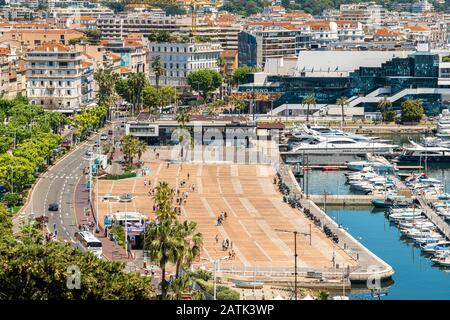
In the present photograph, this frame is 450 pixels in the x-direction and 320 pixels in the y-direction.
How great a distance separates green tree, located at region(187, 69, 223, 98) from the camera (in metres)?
146

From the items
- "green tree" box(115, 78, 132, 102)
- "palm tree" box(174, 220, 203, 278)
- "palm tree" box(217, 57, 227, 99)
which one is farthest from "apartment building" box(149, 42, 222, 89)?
"palm tree" box(174, 220, 203, 278)

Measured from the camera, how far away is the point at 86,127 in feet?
367

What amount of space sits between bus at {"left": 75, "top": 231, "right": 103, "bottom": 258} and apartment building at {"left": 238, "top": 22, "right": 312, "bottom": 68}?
344 feet

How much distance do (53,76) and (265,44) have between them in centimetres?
4669

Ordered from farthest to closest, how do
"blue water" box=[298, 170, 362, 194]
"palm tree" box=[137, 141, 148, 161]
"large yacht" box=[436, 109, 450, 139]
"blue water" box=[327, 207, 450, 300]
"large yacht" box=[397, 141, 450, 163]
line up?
1. "large yacht" box=[436, 109, 450, 139]
2. "large yacht" box=[397, 141, 450, 163]
3. "palm tree" box=[137, 141, 148, 161]
4. "blue water" box=[298, 170, 362, 194]
5. "blue water" box=[327, 207, 450, 300]

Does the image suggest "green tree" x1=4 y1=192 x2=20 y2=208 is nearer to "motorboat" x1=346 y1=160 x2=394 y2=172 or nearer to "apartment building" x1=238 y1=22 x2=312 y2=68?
"motorboat" x1=346 y1=160 x2=394 y2=172

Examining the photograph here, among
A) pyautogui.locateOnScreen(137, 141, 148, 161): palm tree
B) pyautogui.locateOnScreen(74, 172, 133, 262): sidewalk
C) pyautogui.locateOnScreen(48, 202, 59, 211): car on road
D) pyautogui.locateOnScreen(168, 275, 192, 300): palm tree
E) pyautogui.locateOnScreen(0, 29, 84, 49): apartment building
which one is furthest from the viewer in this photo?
pyautogui.locateOnScreen(0, 29, 84, 49): apartment building

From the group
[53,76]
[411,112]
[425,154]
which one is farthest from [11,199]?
[411,112]

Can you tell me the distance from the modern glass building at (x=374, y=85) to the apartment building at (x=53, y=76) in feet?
78.3

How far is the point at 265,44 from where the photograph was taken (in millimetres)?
167000

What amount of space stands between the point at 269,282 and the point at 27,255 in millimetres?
18003

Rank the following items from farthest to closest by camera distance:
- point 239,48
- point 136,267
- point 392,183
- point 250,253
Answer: point 239,48 → point 392,183 → point 250,253 → point 136,267
